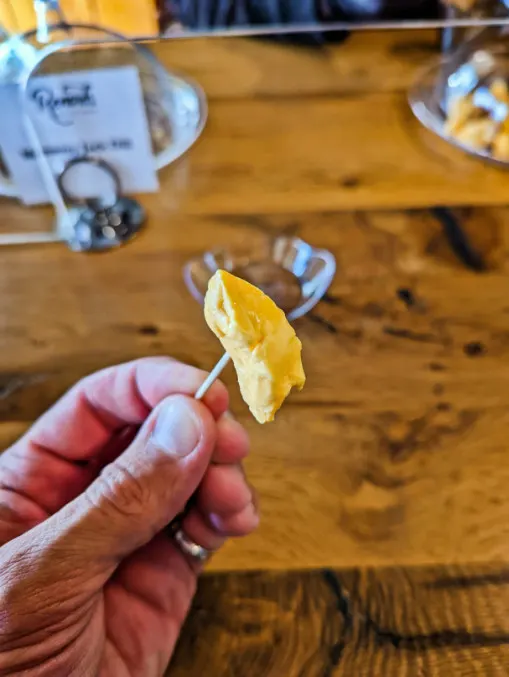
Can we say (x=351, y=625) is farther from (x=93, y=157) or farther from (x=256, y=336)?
(x=93, y=157)

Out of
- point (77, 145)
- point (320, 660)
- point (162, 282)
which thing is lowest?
point (320, 660)

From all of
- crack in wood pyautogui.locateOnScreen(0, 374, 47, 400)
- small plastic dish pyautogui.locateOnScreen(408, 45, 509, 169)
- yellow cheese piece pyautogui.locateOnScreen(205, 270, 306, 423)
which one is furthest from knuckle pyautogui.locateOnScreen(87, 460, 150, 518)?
small plastic dish pyautogui.locateOnScreen(408, 45, 509, 169)

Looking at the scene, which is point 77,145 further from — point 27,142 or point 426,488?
point 426,488

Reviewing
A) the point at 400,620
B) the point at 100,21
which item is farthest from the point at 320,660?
the point at 100,21

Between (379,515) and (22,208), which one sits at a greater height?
(22,208)

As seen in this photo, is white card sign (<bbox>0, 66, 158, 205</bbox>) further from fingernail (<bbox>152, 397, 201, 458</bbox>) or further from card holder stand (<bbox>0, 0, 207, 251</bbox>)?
fingernail (<bbox>152, 397, 201, 458</bbox>)

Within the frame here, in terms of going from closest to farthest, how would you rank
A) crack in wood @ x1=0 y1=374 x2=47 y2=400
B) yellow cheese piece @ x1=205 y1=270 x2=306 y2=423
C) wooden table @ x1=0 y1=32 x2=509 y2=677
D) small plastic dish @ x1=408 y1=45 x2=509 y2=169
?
yellow cheese piece @ x1=205 y1=270 x2=306 y2=423 → wooden table @ x1=0 y1=32 x2=509 y2=677 → crack in wood @ x1=0 y1=374 x2=47 y2=400 → small plastic dish @ x1=408 y1=45 x2=509 y2=169
